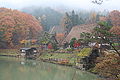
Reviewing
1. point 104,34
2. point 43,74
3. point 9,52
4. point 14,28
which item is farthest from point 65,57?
point 104,34

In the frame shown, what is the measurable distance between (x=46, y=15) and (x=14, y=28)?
46.2 m

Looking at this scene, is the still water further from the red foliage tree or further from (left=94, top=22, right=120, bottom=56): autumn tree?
the red foliage tree

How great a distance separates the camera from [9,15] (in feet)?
157

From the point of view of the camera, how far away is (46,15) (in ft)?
303

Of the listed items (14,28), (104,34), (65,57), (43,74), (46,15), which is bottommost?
(43,74)

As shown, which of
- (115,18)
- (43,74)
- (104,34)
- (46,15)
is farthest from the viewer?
(46,15)

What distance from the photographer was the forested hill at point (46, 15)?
79.8 meters

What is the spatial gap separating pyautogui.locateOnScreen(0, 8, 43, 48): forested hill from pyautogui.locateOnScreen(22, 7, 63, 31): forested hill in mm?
22688

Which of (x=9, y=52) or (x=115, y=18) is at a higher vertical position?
(x=115, y=18)

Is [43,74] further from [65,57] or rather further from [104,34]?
[104,34]

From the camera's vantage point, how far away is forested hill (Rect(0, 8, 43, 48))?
147ft

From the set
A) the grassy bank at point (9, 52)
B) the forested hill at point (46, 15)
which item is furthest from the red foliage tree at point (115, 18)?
the forested hill at point (46, 15)

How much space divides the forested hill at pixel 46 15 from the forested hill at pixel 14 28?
22688 mm

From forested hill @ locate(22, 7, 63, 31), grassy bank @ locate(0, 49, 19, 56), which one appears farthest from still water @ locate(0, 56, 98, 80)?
forested hill @ locate(22, 7, 63, 31)
